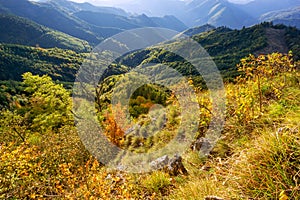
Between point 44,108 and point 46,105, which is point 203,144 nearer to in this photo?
point 46,105

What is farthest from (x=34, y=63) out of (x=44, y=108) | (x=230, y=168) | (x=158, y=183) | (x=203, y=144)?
(x=230, y=168)

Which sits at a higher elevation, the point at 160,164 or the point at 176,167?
the point at 176,167

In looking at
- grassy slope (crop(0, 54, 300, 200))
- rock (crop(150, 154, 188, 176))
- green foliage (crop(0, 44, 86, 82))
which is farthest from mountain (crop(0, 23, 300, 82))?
rock (crop(150, 154, 188, 176))

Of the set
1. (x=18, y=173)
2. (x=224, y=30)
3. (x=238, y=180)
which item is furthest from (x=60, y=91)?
(x=224, y=30)

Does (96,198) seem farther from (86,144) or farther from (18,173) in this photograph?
(86,144)

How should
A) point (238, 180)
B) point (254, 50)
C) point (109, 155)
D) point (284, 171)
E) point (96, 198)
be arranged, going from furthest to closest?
point (254, 50) < point (109, 155) < point (96, 198) < point (238, 180) < point (284, 171)

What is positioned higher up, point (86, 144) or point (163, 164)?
point (163, 164)

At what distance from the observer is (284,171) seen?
2.45 m

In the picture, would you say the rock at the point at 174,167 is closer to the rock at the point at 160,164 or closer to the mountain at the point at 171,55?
the rock at the point at 160,164

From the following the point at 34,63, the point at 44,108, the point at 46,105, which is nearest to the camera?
the point at 46,105

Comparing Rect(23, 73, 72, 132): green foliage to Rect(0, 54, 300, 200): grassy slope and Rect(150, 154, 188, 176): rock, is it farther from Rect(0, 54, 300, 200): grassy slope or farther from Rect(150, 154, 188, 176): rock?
Rect(150, 154, 188, 176): rock

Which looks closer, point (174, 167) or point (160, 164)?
point (174, 167)

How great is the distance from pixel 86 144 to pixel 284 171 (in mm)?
10474

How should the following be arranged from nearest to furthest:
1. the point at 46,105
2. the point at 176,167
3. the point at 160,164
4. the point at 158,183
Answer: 1. the point at 158,183
2. the point at 176,167
3. the point at 160,164
4. the point at 46,105
